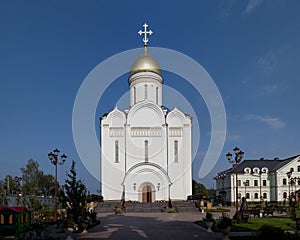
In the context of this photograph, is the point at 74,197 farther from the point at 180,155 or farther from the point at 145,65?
the point at 145,65

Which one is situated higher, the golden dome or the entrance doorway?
the golden dome

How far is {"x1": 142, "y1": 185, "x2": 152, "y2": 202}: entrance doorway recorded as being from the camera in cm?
3719

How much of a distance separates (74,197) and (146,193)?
70.2 feet

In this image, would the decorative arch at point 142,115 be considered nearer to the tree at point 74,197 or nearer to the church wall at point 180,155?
the church wall at point 180,155

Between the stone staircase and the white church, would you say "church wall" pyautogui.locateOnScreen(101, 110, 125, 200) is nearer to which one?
the white church

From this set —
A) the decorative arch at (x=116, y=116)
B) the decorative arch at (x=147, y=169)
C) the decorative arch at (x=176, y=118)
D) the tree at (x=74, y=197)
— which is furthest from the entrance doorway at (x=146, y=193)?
the tree at (x=74, y=197)

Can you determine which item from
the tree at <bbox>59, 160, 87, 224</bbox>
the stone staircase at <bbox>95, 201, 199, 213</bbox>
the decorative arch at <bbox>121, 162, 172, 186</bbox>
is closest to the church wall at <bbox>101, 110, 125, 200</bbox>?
the decorative arch at <bbox>121, 162, 172, 186</bbox>

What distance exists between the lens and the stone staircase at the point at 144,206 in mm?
32750

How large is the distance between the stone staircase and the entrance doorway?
6.78 ft

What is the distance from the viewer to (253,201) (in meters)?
51.6

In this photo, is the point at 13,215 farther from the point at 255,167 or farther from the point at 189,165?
the point at 255,167

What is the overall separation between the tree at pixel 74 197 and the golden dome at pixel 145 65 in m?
27.1

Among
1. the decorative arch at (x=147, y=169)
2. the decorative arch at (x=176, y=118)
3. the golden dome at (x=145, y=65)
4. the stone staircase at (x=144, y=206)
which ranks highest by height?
the golden dome at (x=145, y=65)

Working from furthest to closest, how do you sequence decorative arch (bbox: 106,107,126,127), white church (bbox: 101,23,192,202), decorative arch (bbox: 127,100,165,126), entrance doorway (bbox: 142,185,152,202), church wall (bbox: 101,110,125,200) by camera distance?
decorative arch (bbox: 106,107,126,127) < decorative arch (bbox: 127,100,165,126) < church wall (bbox: 101,110,125,200) < entrance doorway (bbox: 142,185,152,202) < white church (bbox: 101,23,192,202)
